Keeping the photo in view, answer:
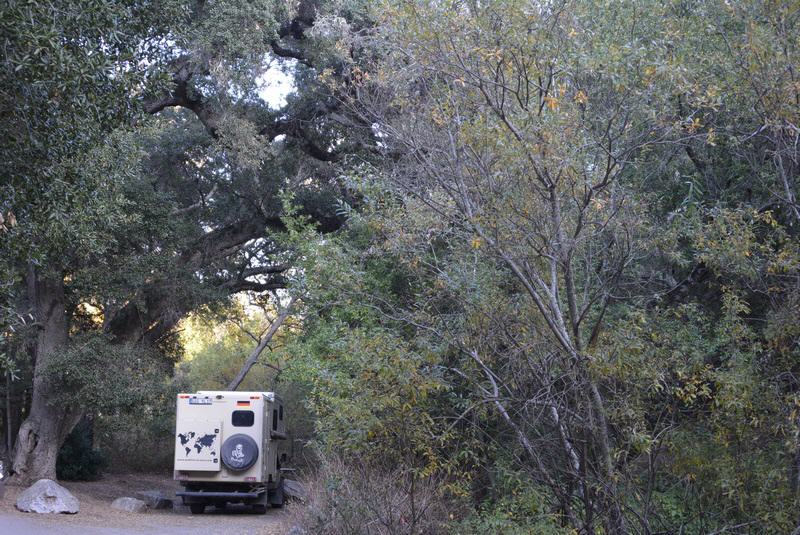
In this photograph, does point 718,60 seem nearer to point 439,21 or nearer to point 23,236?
point 439,21

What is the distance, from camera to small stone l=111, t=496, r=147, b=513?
20359 mm

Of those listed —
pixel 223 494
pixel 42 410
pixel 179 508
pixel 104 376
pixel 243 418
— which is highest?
pixel 104 376

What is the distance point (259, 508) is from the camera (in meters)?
19.8

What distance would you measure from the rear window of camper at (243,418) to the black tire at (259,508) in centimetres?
207

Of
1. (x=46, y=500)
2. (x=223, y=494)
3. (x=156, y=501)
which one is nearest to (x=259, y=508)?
(x=223, y=494)

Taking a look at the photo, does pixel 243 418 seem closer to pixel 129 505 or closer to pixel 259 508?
pixel 259 508

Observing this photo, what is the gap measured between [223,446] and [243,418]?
733 mm

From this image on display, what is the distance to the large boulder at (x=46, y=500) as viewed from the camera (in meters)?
18.0

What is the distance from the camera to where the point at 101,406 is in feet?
62.5

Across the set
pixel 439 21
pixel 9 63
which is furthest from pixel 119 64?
pixel 439 21

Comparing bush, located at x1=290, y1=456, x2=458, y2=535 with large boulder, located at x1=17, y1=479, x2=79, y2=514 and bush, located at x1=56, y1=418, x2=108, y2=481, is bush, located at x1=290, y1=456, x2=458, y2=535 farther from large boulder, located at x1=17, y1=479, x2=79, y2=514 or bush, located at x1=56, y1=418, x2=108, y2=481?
bush, located at x1=56, y1=418, x2=108, y2=481

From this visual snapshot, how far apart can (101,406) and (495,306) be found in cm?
1358

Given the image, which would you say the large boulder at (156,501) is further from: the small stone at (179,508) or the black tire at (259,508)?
the black tire at (259,508)

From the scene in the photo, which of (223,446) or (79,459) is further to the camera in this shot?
(79,459)
